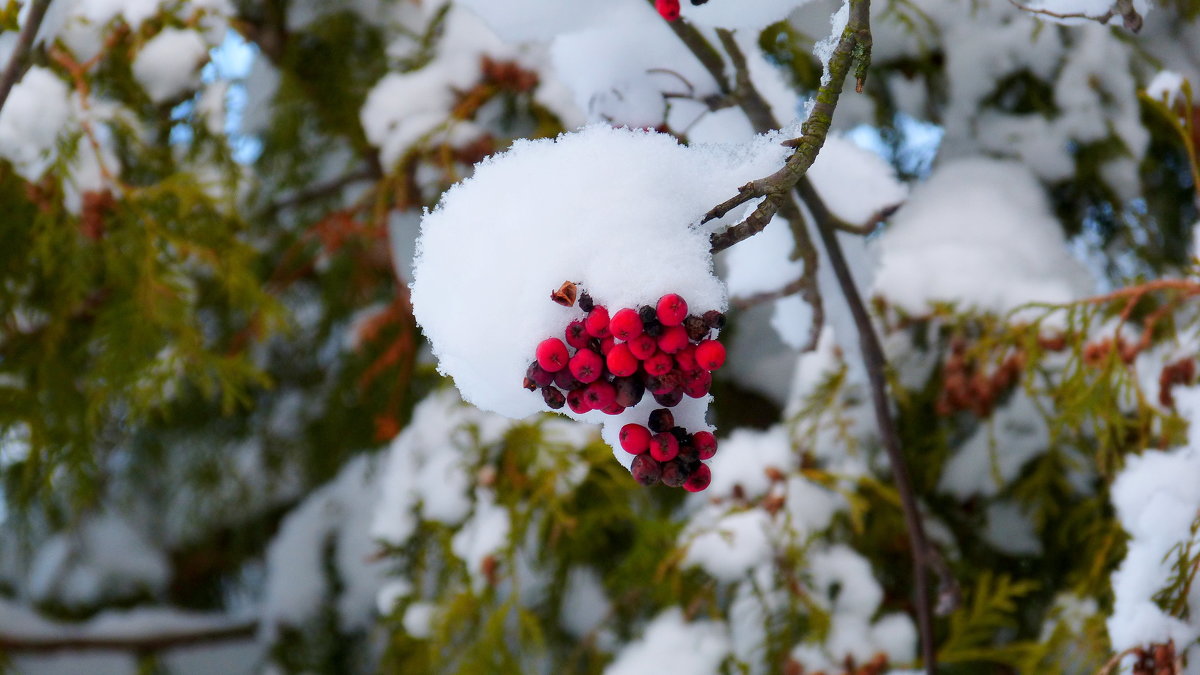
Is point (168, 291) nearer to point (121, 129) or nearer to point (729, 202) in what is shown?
point (121, 129)

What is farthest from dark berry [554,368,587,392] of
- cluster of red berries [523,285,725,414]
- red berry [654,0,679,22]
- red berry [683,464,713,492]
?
red berry [654,0,679,22]

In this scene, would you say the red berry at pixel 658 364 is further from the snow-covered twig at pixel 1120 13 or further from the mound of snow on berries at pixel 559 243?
the snow-covered twig at pixel 1120 13

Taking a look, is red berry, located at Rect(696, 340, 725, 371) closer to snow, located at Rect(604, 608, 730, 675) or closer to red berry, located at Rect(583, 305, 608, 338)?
red berry, located at Rect(583, 305, 608, 338)

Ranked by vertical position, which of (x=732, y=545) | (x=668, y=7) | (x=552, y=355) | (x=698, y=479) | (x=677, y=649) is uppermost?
(x=668, y=7)

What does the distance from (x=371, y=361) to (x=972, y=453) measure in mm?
1362

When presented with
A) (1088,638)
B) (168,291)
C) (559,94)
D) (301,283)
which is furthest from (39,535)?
(1088,638)

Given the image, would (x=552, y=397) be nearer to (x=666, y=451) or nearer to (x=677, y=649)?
(x=666, y=451)

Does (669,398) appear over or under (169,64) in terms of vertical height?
over

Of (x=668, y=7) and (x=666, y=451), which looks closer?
(x=666, y=451)

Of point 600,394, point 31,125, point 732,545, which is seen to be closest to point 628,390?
point 600,394

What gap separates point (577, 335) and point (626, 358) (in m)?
0.04

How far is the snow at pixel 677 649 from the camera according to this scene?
1438mm

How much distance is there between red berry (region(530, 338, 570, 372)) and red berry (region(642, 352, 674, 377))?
6 cm

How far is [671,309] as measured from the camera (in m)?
0.56
